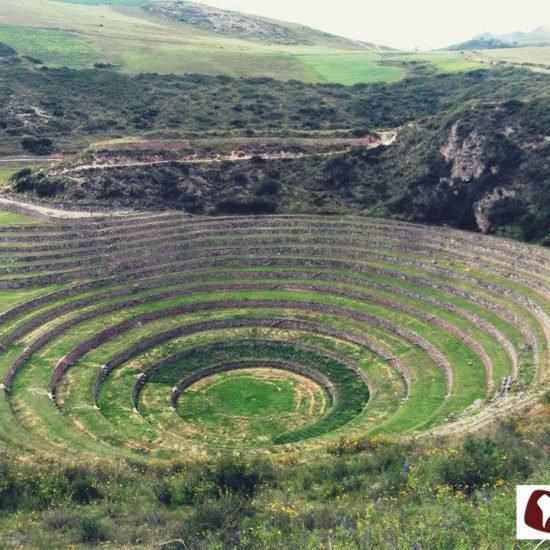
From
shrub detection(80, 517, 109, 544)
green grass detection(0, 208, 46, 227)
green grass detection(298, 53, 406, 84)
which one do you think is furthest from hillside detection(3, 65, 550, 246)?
shrub detection(80, 517, 109, 544)

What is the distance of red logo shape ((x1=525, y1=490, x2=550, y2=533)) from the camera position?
1363cm

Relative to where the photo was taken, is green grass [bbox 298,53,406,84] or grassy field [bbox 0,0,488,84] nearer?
grassy field [bbox 0,0,488,84]

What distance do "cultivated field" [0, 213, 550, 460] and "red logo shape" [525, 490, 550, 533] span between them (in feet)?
45.2

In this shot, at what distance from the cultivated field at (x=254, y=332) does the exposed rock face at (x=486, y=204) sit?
132 inches

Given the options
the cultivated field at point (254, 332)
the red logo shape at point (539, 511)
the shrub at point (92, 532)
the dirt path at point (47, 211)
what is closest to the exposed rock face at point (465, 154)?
the cultivated field at point (254, 332)

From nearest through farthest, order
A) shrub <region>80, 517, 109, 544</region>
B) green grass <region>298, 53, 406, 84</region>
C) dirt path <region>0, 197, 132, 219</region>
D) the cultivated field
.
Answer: shrub <region>80, 517, 109, 544</region> < the cultivated field < dirt path <region>0, 197, 132, 219</region> < green grass <region>298, 53, 406, 84</region>

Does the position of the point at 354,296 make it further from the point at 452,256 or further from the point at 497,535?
the point at 497,535

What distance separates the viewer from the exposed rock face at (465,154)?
198 feet

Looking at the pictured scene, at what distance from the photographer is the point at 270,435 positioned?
34.0m

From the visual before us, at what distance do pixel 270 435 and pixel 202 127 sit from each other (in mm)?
60272

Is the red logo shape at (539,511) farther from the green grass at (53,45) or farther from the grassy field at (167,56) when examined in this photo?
the green grass at (53,45)

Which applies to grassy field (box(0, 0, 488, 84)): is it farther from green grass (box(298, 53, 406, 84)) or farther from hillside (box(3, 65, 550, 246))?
hillside (box(3, 65, 550, 246))

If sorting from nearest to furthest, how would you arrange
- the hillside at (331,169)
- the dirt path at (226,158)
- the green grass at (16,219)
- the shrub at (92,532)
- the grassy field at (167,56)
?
the shrub at (92,532) < the green grass at (16,219) < the hillside at (331,169) < the dirt path at (226,158) < the grassy field at (167,56)

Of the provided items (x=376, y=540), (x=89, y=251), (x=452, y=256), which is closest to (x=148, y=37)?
(x=89, y=251)
